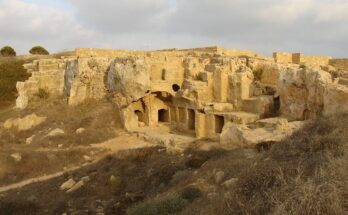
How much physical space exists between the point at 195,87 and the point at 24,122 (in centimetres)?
1030

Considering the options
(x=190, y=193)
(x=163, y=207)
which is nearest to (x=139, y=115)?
(x=190, y=193)

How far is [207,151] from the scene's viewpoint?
1542 cm

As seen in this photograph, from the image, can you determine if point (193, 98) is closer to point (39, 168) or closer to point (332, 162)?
point (39, 168)

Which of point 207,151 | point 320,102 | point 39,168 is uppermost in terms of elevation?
point 320,102

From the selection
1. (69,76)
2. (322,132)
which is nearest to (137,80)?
(69,76)

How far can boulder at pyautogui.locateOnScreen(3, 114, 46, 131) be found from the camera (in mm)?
24094

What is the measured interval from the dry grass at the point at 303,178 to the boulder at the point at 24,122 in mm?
19402

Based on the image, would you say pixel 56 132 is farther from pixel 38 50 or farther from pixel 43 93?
pixel 38 50

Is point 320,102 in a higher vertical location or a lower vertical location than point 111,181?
higher

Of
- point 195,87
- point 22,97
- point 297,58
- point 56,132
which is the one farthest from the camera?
point 297,58

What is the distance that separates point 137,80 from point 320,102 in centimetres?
1044

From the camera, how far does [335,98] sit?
16719 millimetres

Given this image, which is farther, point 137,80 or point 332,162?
point 137,80

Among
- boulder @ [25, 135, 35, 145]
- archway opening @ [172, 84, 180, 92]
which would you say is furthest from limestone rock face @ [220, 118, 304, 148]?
boulder @ [25, 135, 35, 145]
